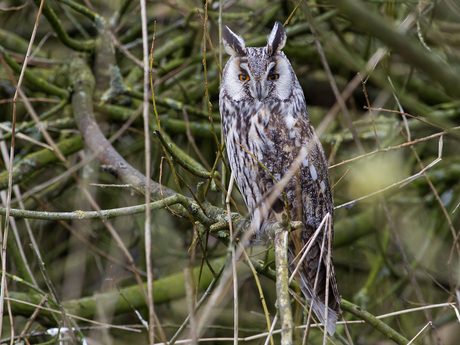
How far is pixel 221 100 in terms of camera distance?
250 centimetres

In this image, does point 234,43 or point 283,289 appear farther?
point 234,43

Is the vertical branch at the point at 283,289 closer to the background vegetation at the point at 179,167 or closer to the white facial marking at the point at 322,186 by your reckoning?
the white facial marking at the point at 322,186

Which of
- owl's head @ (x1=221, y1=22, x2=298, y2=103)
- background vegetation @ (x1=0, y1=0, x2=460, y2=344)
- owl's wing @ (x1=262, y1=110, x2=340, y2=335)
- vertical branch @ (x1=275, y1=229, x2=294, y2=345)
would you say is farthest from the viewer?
background vegetation @ (x1=0, y1=0, x2=460, y2=344)

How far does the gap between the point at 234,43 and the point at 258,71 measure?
7.2 inches

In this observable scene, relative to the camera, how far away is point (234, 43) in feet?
7.44

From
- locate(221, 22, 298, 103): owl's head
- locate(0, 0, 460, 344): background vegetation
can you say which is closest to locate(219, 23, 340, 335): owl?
locate(221, 22, 298, 103): owl's head

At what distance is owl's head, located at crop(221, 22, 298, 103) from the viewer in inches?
86.9

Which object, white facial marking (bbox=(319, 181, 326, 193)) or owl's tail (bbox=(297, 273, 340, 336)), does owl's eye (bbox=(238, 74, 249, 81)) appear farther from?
owl's tail (bbox=(297, 273, 340, 336))

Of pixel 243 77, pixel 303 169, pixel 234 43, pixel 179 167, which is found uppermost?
pixel 234 43

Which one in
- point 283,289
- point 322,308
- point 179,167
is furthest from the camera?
point 179,167

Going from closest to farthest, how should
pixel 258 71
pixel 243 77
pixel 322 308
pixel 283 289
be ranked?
pixel 283 289 → pixel 258 71 → pixel 243 77 → pixel 322 308

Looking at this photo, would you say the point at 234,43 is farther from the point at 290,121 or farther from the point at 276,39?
the point at 290,121

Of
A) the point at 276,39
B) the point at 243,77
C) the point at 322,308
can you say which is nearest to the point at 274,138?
the point at 243,77

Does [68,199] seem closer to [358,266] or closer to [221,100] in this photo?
[221,100]
